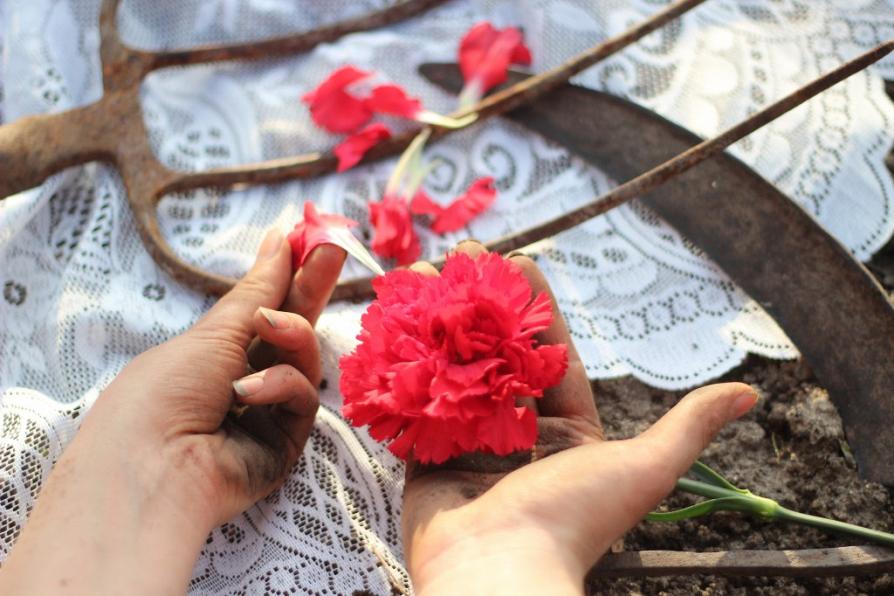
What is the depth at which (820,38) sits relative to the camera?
1.59m

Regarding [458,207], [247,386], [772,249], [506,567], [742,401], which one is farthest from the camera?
[458,207]

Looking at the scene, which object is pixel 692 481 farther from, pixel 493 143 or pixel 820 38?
pixel 820 38

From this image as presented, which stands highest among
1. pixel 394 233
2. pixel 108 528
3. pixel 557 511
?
pixel 557 511

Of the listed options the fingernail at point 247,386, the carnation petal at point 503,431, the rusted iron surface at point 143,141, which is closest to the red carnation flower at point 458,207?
the rusted iron surface at point 143,141

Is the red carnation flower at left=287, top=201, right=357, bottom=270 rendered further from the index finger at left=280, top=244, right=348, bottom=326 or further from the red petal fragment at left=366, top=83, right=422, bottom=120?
the red petal fragment at left=366, top=83, right=422, bottom=120

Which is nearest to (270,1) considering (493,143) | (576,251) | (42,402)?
(493,143)

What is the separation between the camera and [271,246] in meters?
1.26

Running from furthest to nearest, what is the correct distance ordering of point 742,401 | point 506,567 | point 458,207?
point 458,207 → point 742,401 → point 506,567

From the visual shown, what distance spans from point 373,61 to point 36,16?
64cm

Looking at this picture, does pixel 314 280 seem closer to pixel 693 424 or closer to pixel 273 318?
pixel 273 318

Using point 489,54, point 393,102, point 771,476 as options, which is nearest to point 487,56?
point 489,54

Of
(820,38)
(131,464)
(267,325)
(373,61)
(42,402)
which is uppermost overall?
(820,38)

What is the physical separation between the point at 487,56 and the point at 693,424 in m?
0.95

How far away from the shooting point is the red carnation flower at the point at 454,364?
34.2 inches
